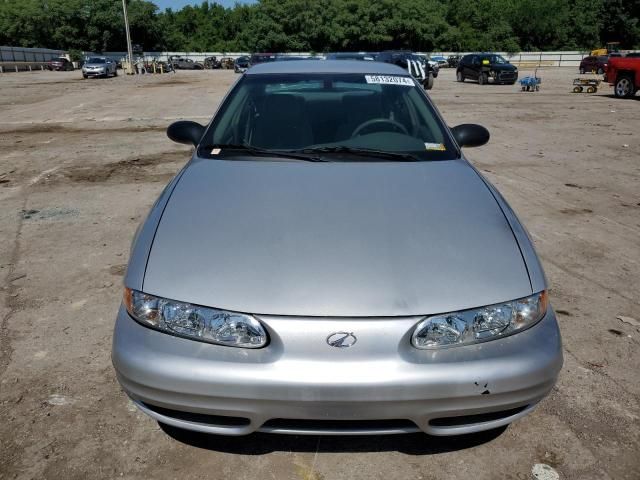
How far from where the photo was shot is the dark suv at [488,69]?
2650 centimetres

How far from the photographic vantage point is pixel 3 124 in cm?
1248

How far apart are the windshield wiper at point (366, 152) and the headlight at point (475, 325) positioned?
122 cm

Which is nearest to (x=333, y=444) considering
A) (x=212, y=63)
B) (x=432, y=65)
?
(x=432, y=65)

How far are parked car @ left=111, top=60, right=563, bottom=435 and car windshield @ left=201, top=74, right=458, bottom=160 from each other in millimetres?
667

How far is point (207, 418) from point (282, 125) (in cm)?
183

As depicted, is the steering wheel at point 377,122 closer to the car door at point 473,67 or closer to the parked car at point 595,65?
the car door at point 473,67

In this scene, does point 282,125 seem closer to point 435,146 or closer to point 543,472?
point 435,146

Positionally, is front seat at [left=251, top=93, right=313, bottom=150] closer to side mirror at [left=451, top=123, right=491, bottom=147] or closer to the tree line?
side mirror at [left=451, top=123, right=491, bottom=147]

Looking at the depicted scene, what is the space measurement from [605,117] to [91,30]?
263 feet

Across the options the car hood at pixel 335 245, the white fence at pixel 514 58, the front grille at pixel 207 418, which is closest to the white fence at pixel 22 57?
the white fence at pixel 514 58

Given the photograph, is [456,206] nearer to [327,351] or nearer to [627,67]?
[327,351]

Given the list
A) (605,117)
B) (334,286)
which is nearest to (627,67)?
(605,117)

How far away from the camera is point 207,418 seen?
188 cm

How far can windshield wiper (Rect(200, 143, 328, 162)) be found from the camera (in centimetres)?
289
